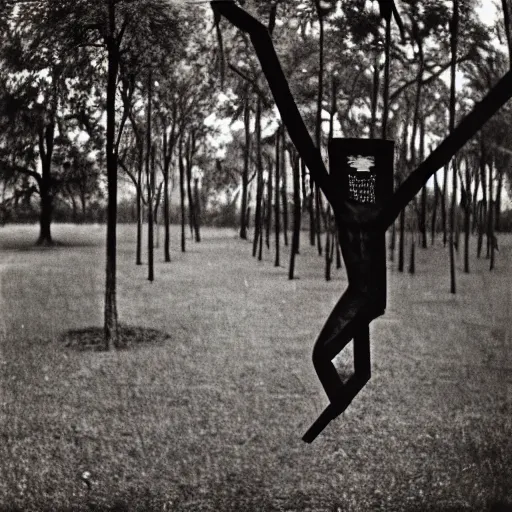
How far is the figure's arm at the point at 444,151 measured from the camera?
4.81ft

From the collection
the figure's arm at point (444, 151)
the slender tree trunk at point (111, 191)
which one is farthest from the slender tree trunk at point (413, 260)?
the slender tree trunk at point (111, 191)

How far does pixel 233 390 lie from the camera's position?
2779mm

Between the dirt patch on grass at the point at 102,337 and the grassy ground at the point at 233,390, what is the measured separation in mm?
21

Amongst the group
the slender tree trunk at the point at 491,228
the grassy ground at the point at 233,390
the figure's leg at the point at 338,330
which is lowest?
the grassy ground at the point at 233,390

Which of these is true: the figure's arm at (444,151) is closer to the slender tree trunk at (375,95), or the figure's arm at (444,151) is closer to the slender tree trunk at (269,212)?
the slender tree trunk at (375,95)

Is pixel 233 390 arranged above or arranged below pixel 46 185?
below

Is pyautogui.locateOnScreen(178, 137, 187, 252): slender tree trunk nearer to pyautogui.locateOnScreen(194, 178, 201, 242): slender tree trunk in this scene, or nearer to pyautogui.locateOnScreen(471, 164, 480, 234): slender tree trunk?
pyautogui.locateOnScreen(194, 178, 201, 242): slender tree trunk

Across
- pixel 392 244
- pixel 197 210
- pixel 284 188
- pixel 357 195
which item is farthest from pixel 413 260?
pixel 357 195

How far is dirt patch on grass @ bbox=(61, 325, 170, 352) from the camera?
7.59ft

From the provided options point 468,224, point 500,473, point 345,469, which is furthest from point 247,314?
point 500,473

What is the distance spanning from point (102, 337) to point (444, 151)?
1.28 metres

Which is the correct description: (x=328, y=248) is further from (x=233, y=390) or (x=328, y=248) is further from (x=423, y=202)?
(x=233, y=390)

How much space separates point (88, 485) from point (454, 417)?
132 centimetres

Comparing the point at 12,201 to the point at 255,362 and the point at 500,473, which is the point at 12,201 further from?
the point at 500,473
